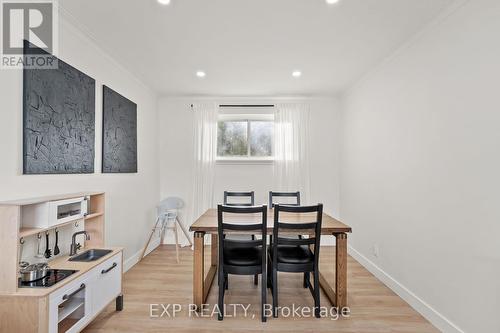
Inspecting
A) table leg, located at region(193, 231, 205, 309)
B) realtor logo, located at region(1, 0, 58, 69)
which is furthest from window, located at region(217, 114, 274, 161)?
realtor logo, located at region(1, 0, 58, 69)

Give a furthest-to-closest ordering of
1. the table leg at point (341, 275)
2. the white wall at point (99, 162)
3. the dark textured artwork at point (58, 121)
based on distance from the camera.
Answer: the table leg at point (341, 275) → the dark textured artwork at point (58, 121) → the white wall at point (99, 162)

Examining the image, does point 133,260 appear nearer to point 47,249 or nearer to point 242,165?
point 47,249

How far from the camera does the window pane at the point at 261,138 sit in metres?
4.54

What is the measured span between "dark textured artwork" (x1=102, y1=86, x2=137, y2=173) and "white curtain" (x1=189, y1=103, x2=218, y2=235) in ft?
3.58

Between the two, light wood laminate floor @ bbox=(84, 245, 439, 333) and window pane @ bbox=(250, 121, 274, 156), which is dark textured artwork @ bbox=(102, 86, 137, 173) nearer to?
light wood laminate floor @ bbox=(84, 245, 439, 333)

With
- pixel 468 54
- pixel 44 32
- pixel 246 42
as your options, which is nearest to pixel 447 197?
pixel 468 54

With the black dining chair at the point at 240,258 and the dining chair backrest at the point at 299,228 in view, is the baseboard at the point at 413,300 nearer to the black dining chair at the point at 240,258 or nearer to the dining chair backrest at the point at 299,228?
the dining chair backrest at the point at 299,228

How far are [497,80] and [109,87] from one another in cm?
349

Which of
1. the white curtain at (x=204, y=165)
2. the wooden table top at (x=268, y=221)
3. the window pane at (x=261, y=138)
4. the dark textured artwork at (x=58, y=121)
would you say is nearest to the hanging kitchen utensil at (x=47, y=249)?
the dark textured artwork at (x=58, y=121)

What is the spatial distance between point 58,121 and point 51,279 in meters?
1.24

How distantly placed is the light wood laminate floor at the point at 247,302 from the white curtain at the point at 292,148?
1450 mm

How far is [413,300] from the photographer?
2389mm

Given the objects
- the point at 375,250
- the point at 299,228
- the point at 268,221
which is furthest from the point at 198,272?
the point at 375,250

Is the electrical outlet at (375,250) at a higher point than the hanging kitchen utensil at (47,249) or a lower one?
lower
